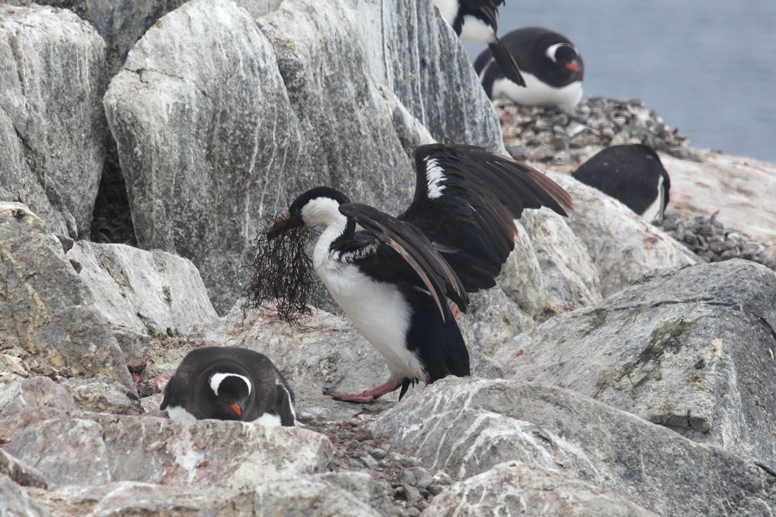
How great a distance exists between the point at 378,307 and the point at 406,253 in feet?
2.96

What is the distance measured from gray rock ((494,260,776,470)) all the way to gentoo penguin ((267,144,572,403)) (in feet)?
2.11

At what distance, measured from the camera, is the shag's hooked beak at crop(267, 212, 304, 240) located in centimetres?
655

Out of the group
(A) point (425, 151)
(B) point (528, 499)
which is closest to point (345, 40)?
(A) point (425, 151)

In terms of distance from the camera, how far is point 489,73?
15.1 metres

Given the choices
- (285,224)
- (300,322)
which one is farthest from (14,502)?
(300,322)

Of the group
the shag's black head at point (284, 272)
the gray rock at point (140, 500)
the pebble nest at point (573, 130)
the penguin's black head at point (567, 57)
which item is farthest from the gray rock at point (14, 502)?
the penguin's black head at point (567, 57)

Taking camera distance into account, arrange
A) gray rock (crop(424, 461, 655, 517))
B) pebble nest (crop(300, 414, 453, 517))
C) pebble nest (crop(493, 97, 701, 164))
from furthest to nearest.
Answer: pebble nest (crop(493, 97, 701, 164)) < pebble nest (crop(300, 414, 453, 517)) < gray rock (crop(424, 461, 655, 517))

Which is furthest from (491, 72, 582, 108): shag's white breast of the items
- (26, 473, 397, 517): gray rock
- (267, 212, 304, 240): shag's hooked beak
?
(26, 473, 397, 517): gray rock

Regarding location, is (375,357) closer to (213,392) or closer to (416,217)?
(416,217)

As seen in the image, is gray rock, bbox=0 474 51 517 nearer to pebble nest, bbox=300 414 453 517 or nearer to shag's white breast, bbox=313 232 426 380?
pebble nest, bbox=300 414 453 517

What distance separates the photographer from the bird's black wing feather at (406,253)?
531cm

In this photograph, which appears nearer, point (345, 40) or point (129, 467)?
point (129, 467)

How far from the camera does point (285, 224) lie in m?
6.58

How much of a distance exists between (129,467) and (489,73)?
11.9 meters
